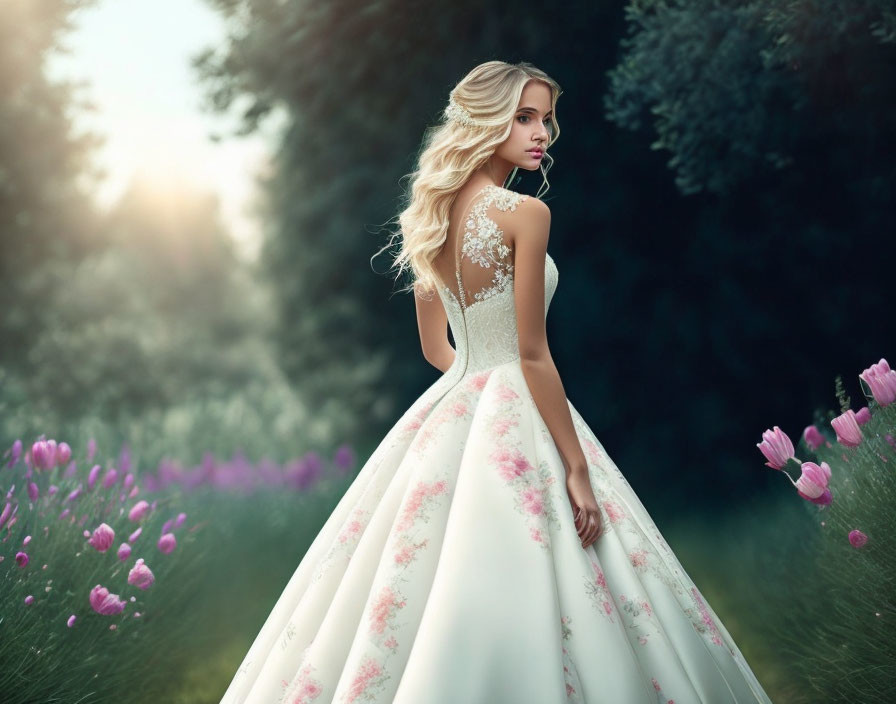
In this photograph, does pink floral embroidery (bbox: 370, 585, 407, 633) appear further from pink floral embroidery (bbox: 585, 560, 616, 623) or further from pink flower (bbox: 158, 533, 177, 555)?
pink flower (bbox: 158, 533, 177, 555)

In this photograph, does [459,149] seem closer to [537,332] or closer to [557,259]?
[537,332]

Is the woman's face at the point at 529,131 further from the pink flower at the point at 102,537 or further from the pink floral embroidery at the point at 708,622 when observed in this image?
the pink flower at the point at 102,537

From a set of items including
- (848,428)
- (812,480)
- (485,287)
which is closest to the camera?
(485,287)

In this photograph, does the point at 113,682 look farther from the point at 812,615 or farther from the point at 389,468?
the point at 812,615

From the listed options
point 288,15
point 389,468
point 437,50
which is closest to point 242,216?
point 288,15

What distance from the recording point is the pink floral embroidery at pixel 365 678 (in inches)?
93.6

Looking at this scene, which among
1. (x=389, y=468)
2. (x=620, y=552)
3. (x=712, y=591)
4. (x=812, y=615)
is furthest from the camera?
(x=712, y=591)

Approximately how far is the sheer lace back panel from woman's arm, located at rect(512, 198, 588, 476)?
0.26 ft

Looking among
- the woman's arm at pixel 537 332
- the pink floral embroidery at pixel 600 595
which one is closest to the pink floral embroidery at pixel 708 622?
the pink floral embroidery at pixel 600 595

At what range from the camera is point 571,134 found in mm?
6629

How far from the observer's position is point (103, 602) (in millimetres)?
4012

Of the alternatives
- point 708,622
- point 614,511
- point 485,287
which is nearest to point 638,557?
point 614,511

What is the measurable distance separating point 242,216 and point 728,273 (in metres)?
3.77

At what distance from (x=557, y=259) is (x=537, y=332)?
389cm
